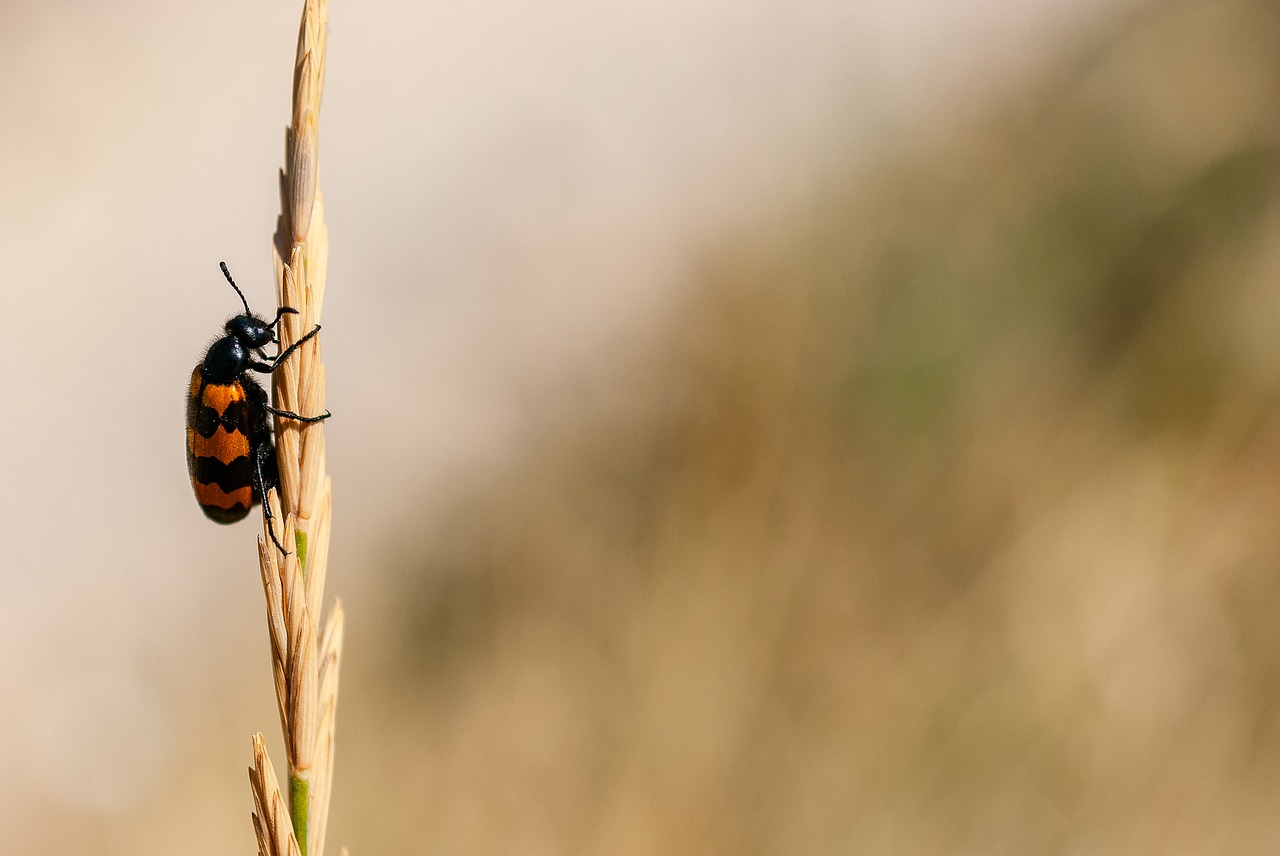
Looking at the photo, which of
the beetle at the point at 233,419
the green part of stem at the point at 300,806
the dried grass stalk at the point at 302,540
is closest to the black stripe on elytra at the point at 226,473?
the beetle at the point at 233,419

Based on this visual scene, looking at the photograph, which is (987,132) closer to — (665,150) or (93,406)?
(665,150)

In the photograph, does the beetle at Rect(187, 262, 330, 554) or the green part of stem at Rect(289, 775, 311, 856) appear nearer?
the green part of stem at Rect(289, 775, 311, 856)

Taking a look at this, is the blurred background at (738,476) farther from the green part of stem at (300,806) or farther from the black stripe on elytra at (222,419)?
the green part of stem at (300,806)

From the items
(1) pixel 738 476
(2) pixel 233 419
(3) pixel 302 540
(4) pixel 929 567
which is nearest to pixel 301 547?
(3) pixel 302 540

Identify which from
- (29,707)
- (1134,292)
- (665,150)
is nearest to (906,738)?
(1134,292)

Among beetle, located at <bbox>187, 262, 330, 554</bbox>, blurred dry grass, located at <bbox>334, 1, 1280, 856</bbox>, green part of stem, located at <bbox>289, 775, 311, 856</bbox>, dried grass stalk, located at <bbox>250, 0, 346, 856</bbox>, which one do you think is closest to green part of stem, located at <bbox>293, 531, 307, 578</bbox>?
dried grass stalk, located at <bbox>250, 0, 346, 856</bbox>

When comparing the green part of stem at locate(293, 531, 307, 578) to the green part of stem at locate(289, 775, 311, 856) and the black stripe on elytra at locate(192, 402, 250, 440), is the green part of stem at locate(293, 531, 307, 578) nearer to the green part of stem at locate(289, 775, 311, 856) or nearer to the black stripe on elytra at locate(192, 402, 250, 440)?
the green part of stem at locate(289, 775, 311, 856)
